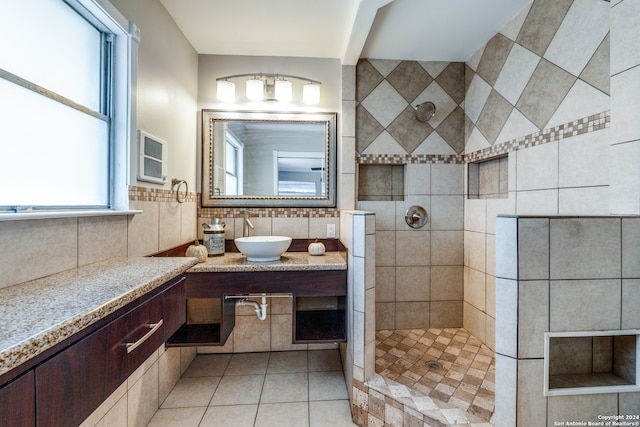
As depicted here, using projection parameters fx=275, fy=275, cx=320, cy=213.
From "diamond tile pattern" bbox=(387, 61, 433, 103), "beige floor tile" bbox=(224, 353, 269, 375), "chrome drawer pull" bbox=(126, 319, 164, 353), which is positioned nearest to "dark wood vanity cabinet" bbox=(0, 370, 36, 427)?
"chrome drawer pull" bbox=(126, 319, 164, 353)

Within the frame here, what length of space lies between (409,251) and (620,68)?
1.54 m

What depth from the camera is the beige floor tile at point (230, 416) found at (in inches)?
60.7

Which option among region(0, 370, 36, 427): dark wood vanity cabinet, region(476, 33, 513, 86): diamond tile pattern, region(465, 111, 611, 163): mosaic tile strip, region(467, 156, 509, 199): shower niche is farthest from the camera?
region(467, 156, 509, 199): shower niche

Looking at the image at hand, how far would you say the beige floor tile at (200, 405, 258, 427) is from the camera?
154 cm

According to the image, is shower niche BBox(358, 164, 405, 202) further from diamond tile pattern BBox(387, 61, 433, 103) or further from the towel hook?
the towel hook

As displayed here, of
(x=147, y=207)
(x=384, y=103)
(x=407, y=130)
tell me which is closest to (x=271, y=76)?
(x=384, y=103)

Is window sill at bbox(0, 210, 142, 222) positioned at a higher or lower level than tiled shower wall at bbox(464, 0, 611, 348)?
lower

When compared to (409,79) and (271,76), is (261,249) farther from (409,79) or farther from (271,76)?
(409,79)

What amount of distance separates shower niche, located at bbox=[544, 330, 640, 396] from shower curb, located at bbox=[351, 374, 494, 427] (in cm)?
39

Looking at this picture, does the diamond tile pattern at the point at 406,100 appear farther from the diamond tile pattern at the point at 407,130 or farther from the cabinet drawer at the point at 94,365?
the cabinet drawer at the point at 94,365

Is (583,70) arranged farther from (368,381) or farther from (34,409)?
(34,409)

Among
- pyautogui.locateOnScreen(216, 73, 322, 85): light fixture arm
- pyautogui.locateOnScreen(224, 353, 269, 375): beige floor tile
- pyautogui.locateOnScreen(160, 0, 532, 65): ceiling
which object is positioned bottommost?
pyautogui.locateOnScreen(224, 353, 269, 375): beige floor tile

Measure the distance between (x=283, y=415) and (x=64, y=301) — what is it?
4.48 ft

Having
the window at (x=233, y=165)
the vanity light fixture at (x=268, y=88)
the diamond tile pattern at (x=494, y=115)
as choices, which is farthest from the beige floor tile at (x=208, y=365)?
the diamond tile pattern at (x=494, y=115)
